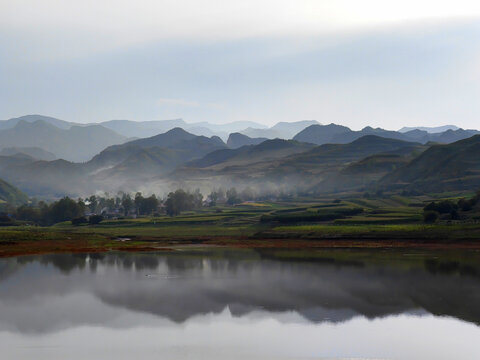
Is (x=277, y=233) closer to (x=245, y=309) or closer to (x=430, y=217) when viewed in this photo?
(x=430, y=217)

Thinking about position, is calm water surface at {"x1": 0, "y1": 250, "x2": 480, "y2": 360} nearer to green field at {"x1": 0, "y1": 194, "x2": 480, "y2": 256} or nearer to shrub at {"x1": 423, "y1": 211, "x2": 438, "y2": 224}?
green field at {"x1": 0, "y1": 194, "x2": 480, "y2": 256}

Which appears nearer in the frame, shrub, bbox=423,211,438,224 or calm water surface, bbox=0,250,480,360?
calm water surface, bbox=0,250,480,360

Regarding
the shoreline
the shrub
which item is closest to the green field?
the shoreline

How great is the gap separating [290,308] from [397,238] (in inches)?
2897

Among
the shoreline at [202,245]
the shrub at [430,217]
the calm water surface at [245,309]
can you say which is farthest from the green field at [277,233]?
the calm water surface at [245,309]

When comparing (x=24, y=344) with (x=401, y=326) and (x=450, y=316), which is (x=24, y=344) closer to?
(x=401, y=326)

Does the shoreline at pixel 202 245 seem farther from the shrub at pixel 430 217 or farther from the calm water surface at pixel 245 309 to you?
the calm water surface at pixel 245 309

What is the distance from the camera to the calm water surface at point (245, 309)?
152 ft

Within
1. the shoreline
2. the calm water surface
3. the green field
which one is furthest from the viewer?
the green field

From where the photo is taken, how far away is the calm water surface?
152 ft

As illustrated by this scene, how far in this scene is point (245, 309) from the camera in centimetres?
6088

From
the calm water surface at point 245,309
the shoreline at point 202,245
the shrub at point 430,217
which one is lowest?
the calm water surface at point 245,309

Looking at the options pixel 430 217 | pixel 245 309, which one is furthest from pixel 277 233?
pixel 245 309

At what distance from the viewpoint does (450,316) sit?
56219 mm
